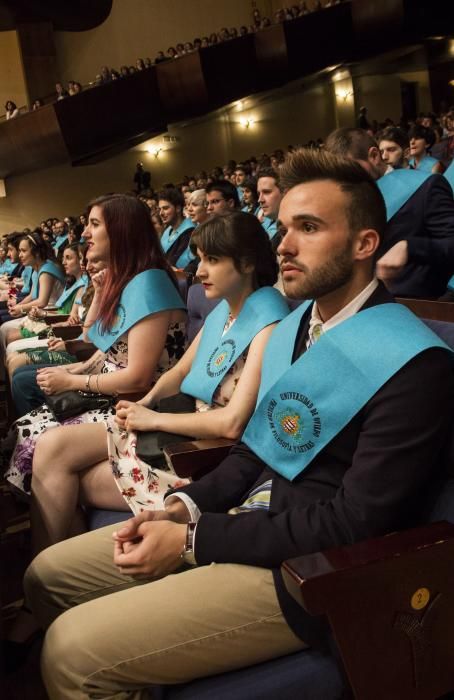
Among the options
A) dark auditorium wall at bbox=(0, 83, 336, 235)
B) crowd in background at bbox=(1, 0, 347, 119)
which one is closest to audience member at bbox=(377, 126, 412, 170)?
crowd in background at bbox=(1, 0, 347, 119)

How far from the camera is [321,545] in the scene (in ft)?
3.57

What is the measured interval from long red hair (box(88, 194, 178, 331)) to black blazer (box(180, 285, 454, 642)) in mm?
1273

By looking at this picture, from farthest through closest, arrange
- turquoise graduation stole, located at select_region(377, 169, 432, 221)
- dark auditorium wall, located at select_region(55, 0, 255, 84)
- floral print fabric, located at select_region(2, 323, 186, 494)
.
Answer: dark auditorium wall, located at select_region(55, 0, 255, 84) < turquoise graduation stole, located at select_region(377, 169, 432, 221) < floral print fabric, located at select_region(2, 323, 186, 494)

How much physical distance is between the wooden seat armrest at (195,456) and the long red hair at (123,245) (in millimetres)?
805

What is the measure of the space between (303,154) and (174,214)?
4.38m

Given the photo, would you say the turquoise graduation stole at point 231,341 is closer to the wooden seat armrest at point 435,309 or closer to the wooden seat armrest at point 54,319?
the wooden seat armrest at point 435,309

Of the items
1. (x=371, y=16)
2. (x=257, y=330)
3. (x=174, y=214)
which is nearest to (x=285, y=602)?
(x=257, y=330)

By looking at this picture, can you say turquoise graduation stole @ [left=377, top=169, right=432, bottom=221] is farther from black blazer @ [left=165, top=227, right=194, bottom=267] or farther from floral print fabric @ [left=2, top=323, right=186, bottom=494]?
black blazer @ [left=165, top=227, right=194, bottom=267]

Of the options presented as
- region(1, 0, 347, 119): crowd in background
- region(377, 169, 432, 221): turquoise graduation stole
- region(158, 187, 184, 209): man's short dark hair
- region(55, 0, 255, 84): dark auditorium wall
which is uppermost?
Result: region(55, 0, 255, 84): dark auditorium wall

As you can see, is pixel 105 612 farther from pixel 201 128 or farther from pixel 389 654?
pixel 201 128

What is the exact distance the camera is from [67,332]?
345 cm

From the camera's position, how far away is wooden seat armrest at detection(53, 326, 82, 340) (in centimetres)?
343

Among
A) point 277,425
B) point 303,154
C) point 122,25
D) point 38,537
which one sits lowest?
point 38,537

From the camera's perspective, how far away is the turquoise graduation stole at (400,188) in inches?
106
